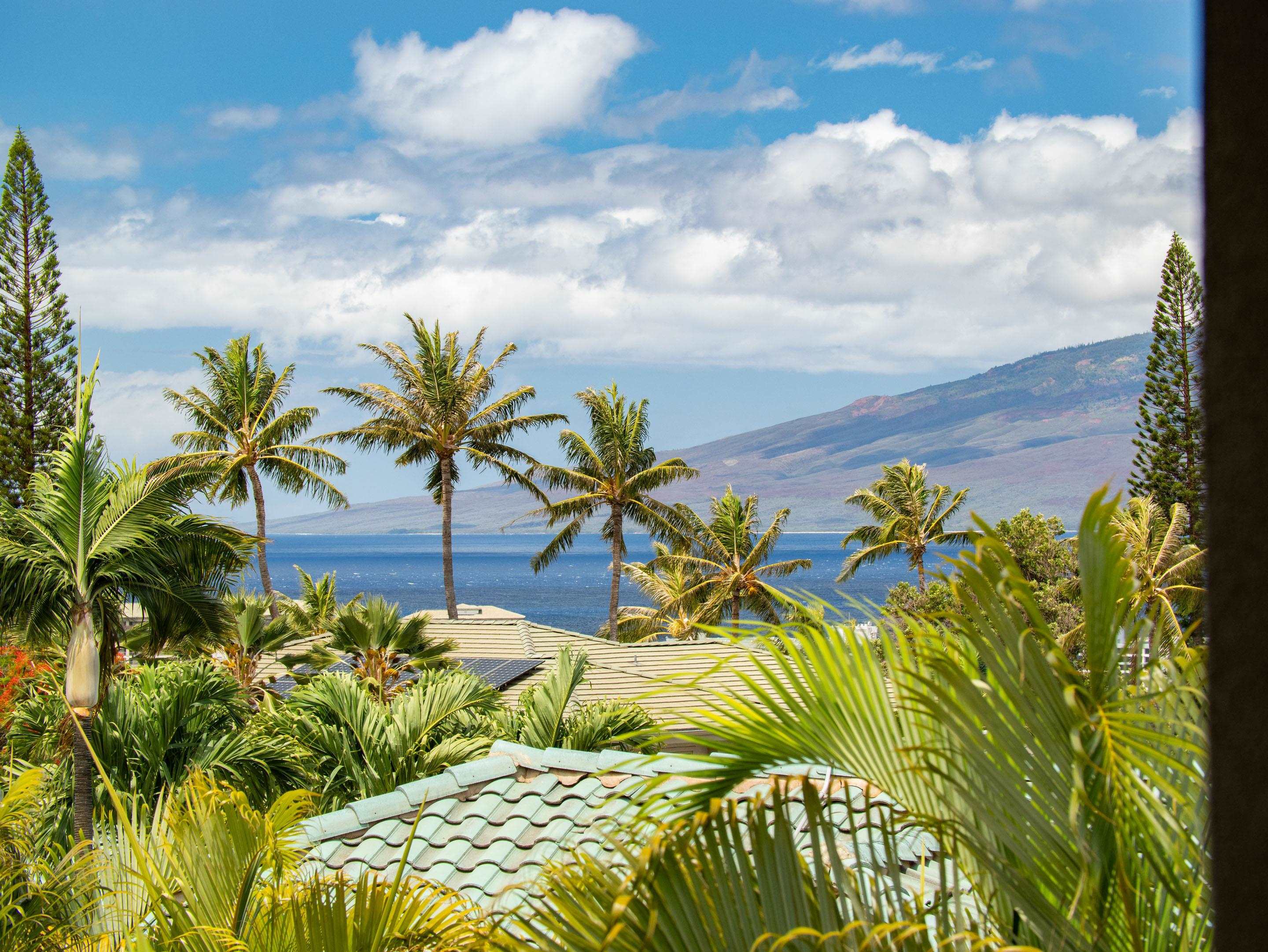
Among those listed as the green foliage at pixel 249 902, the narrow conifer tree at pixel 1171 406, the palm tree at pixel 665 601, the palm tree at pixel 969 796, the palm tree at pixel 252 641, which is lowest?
the palm tree at pixel 665 601

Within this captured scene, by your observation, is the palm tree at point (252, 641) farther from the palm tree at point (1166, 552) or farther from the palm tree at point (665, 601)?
the palm tree at point (665, 601)

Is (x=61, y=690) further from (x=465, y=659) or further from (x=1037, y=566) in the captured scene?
(x=1037, y=566)

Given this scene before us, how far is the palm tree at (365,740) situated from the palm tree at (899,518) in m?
33.3

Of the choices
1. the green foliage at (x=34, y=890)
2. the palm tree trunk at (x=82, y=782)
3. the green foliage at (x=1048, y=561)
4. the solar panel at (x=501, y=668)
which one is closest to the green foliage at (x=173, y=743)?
the palm tree trunk at (x=82, y=782)

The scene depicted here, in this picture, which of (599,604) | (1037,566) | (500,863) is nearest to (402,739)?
(500,863)

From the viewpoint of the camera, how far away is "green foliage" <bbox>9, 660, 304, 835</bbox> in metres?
9.91

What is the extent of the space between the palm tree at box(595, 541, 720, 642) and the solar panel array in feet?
57.1

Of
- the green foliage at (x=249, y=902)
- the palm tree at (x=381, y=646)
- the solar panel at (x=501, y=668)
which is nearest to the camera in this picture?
the green foliage at (x=249, y=902)

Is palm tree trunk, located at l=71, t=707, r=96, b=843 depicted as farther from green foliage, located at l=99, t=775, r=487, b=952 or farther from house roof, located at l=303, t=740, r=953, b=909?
green foliage, located at l=99, t=775, r=487, b=952

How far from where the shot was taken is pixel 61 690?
10766mm

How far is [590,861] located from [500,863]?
5178 millimetres

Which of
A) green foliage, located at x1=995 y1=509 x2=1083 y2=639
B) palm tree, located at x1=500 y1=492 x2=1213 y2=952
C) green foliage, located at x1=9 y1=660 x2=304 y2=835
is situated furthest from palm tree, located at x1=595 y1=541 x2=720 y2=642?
palm tree, located at x1=500 y1=492 x2=1213 y2=952

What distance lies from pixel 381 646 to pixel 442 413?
64.9 feet

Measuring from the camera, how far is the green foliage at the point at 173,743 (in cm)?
991
